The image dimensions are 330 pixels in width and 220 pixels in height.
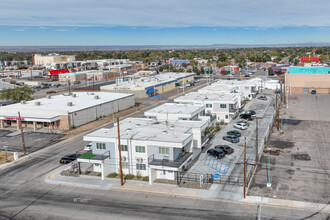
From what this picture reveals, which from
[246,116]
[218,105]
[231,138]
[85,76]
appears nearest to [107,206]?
[231,138]

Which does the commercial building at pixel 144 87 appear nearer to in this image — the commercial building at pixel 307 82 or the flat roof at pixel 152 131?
the commercial building at pixel 307 82

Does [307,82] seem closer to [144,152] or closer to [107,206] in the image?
[144,152]

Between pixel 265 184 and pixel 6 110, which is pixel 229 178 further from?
pixel 6 110

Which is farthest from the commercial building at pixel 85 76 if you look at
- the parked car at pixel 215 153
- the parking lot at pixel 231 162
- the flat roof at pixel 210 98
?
the parked car at pixel 215 153

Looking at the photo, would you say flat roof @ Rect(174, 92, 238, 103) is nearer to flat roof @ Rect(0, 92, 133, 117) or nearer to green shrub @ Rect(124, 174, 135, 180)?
flat roof @ Rect(0, 92, 133, 117)


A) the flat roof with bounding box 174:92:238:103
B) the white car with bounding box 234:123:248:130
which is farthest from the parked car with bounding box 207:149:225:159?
the flat roof with bounding box 174:92:238:103

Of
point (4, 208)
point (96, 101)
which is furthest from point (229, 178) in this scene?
point (96, 101)
